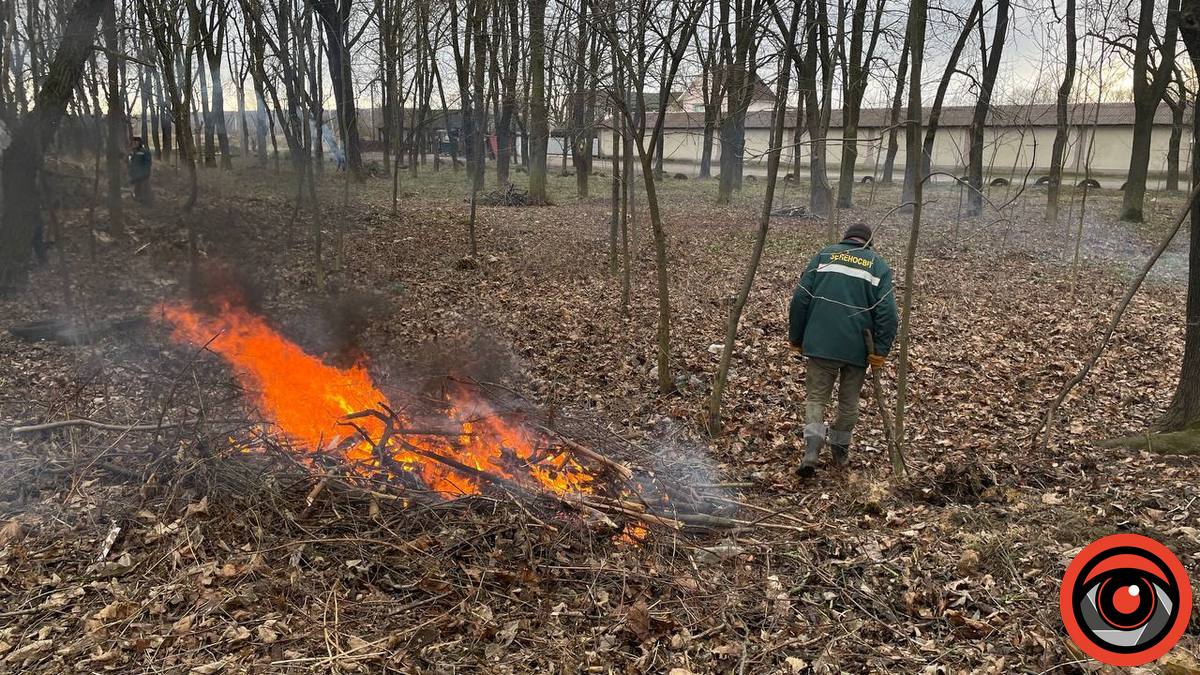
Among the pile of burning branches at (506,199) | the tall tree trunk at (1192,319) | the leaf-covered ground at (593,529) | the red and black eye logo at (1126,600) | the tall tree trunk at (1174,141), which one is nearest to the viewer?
the red and black eye logo at (1126,600)

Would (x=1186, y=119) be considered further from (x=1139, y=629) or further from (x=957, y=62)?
(x=1139, y=629)

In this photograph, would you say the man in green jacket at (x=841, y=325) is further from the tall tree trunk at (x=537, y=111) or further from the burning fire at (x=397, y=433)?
the tall tree trunk at (x=537, y=111)

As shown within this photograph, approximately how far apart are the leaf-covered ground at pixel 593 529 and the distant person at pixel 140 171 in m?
6.43

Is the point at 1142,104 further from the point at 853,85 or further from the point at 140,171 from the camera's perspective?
the point at 140,171

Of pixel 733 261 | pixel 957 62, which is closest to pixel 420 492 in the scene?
pixel 733 261

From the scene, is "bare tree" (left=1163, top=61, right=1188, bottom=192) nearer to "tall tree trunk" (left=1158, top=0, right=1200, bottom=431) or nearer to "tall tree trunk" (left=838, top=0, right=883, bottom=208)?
"tall tree trunk" (left=838, top=0, right=883, bottom=208)

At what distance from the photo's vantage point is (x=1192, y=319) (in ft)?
18.3

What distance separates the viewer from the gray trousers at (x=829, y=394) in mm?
5721

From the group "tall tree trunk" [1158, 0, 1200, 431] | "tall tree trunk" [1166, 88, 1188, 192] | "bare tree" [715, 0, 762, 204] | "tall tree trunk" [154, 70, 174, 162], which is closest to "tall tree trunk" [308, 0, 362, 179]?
"tall tree trunk" [154, 70, 174, 162]

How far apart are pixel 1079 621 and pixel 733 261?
11278 mm

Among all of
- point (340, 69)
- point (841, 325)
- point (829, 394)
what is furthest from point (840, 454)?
point (340, 69)

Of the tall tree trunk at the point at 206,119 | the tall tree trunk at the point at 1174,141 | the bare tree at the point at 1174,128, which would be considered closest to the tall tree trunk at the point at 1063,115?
the bare tree at the point at 1174,128

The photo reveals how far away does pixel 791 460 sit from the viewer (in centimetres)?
600

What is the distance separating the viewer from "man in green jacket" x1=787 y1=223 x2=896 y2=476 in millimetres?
5504
